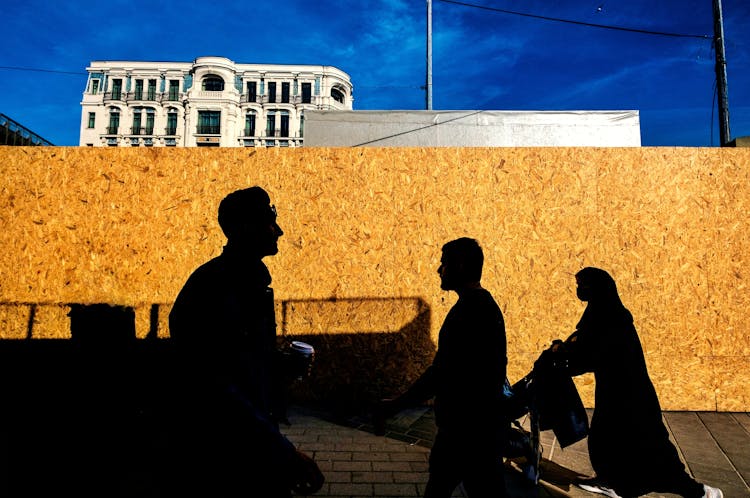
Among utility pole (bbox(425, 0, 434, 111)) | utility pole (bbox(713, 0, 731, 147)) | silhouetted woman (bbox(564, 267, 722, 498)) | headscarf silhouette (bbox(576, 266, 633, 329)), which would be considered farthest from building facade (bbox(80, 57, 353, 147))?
silhouetted woman (bbox(564, 267, 722, 498))

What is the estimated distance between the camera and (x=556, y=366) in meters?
3.03

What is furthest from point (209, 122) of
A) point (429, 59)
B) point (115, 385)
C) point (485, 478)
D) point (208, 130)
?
point (485, 478)

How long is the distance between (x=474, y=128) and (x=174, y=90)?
56.7 m

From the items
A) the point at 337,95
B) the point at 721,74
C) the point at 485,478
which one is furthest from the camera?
the point at 337,95

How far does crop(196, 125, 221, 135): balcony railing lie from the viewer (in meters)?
53.4

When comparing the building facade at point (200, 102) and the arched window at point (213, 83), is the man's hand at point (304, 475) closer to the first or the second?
the building facade at point (200, 102)

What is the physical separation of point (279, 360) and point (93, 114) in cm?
6685

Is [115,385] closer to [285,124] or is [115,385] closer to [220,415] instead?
[220,415]

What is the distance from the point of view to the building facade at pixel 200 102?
53.3 m

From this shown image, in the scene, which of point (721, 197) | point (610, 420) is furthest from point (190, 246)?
point (721, 197)

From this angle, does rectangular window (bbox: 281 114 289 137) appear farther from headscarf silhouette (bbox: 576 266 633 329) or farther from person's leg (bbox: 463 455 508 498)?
person's leg (bbox: 463 455 508 498)

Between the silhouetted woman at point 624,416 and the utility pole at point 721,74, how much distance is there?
47.9ft

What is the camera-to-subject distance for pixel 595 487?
136 inches

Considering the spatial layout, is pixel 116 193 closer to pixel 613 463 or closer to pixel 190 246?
pixel 190 246
